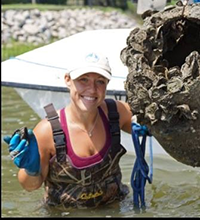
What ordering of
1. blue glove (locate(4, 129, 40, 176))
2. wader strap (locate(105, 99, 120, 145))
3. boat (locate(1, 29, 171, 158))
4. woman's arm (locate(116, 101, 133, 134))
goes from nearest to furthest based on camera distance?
blue glove (locate(4, 129, 40, 176)), wader strap (locate(105, 99, 120, 145)), woman's arm (locate(116, 101, 133, 134)), boat (locate(1, 29, 171, 158))

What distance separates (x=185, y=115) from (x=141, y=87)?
23 centimetres

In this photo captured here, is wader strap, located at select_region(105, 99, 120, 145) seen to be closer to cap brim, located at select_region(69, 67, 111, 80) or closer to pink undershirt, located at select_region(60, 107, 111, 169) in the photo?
pink undershirt, located at select_region(60, 107, 111, 169)

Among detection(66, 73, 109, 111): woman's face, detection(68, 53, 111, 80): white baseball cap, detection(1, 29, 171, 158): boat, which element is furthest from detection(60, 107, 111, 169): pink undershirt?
detection(1, 29, 171, 158): boat

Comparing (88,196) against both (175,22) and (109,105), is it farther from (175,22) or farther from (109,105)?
(175,22)

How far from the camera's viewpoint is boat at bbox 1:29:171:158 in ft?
20.6

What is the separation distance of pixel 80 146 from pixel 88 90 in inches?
14.1

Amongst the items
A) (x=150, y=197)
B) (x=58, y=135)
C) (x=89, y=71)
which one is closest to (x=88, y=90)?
(x=89, y=71)

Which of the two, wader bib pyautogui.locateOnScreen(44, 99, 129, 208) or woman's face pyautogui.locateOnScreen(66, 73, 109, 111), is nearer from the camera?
woman's face pyautogui.locateOnScreen(66, 73, 109, 111)

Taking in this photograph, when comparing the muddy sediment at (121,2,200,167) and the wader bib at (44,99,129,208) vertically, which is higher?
the muddy sediment at (121,2,200,167)

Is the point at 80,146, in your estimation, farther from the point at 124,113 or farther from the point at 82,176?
the point at 124,113

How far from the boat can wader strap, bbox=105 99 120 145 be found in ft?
4.66

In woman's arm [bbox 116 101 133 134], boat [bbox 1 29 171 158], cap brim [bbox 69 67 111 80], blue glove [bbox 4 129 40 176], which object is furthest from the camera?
boat [bbox 1 29 171 158]

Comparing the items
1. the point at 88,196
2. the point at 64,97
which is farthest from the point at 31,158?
the point at 64,97

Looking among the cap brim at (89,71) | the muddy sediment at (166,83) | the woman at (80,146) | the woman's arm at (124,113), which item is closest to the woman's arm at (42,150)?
the woman at (80,146)
